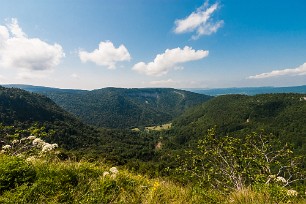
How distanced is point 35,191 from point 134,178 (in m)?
2.29

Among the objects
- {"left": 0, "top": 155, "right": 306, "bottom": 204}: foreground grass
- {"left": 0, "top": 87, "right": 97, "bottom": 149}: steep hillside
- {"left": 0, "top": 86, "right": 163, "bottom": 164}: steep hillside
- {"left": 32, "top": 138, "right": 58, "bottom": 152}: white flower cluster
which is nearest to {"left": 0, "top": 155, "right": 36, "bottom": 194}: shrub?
{"left": 0, "top": 155, "right": 306, "bottom": 204}: foreground grass

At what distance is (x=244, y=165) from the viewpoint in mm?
7609

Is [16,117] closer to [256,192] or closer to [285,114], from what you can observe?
[256,192]

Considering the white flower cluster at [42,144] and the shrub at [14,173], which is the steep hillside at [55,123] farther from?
the shrub at [14,173]

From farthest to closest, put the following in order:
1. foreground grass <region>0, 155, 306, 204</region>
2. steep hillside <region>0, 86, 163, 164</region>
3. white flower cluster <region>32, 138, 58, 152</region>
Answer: steep hillside <region>0, 86, 163, 164</region> → white flower cluster <region>32, 138, 58, 152</region> → foreground grass <region>0, 155, 306, 204</region>

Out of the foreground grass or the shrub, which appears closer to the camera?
the foreground grass

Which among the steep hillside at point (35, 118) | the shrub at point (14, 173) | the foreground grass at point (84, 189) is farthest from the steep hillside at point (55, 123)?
the shrub at point (14, 173)

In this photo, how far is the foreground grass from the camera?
4062 mm

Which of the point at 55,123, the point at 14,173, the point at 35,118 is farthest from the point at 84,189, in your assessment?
the point at 35,118

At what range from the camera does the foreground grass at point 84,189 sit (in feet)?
13.3

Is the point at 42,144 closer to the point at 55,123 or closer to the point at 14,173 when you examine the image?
the point at 14,173

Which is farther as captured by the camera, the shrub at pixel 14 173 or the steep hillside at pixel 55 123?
the steep hillside at pixel 55 123

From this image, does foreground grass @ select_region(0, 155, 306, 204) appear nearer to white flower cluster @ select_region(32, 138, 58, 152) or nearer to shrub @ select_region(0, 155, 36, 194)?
shrub @ select_region(0, 155, 36, 194)

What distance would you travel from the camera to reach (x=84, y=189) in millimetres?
4578
